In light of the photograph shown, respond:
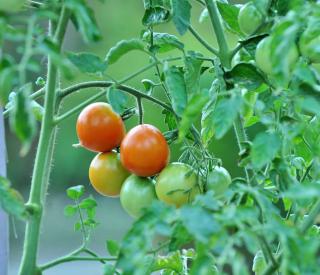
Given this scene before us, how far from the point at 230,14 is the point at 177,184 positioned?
25cm

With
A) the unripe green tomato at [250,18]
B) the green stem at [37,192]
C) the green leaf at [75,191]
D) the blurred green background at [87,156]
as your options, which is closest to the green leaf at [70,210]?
the green leaf at [75,191]

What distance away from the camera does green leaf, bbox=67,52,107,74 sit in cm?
69

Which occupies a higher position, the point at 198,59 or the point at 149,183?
the point at 198,59

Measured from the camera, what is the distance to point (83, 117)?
2.95ft

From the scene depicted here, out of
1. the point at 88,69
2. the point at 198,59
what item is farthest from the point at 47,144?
the point at 198,59

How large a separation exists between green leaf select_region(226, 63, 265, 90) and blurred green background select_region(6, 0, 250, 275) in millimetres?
2038

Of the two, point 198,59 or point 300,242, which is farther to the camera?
point 198,59

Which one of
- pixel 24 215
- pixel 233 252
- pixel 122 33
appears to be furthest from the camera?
pixel 122 33

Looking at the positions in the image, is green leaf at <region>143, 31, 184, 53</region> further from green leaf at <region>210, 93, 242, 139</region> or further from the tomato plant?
green leaf at <region>210, 93, 242, 139</region>

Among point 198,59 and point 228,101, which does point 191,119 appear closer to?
point 228,101

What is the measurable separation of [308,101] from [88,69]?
0.69 ft

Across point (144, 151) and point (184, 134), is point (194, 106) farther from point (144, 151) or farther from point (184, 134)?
point (144, 151)

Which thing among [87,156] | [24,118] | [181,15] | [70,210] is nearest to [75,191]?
[70,210]

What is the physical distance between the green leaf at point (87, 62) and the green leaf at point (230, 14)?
281 mm
